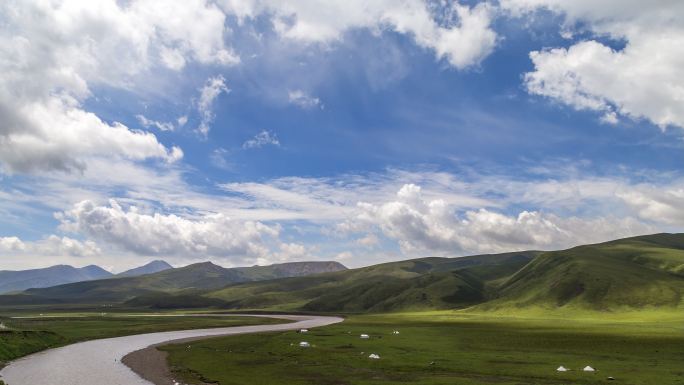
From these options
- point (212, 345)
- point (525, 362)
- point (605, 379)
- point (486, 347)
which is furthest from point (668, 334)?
point (212, 345)

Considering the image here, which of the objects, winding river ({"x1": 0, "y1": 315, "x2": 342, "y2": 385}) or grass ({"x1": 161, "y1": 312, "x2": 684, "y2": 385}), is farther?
winding river ({"x1": 0, "y1": 315, "x2": 342, "y2": 385})

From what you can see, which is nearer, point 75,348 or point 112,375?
point 112,375

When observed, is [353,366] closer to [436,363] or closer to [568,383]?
[436,363]

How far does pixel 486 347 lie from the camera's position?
107250mm

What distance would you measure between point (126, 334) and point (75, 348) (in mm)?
50021

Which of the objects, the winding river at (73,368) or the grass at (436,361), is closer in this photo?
the grass at (436,361)

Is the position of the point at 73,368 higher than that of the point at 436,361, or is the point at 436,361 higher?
the point at 73,368

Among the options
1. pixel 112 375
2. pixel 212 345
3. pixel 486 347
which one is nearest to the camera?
pixel 112 375

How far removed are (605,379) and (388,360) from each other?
34.1 meters

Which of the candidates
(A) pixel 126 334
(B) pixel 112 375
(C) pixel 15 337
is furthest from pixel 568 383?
(A) pixel 126 334

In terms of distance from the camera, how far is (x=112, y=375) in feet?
240

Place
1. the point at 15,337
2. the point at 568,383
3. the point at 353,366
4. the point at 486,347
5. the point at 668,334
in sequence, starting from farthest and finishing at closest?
the point at 668,334
the point at 486,347
the point at 15,337
the point at 353,366
the point at 568,383

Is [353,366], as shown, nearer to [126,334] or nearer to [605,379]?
[605,379]

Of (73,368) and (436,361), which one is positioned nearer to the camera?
(73,368)
